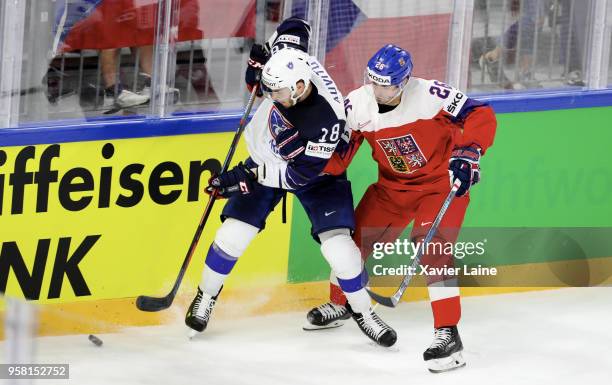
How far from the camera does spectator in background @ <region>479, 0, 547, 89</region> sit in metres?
6.42

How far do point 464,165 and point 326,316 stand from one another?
3.64 ft

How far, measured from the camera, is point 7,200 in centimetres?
522

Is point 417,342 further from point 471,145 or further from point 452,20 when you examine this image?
point 452,20

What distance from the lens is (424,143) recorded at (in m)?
5.27

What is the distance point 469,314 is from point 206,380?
1642 mm

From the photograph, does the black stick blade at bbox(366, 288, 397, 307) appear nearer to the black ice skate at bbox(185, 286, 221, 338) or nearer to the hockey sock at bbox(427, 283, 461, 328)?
the hockey sock at bbox(427, 283, 461, 328)

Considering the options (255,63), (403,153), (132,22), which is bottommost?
(403,153)

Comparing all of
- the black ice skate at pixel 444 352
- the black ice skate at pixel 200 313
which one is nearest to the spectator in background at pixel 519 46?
the black ice skate at pixel 444 352

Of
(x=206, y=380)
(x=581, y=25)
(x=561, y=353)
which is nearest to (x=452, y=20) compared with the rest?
(x=581, y=25)

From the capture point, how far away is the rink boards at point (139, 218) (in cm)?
529

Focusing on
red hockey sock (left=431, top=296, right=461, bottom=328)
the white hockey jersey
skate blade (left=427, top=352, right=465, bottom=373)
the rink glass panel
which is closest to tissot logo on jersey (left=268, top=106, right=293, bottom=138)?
the white hockey jersey

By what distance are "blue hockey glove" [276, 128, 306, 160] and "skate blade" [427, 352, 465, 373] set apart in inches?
39.0

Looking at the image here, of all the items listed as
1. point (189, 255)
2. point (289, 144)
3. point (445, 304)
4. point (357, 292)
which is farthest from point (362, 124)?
point (189, 255)

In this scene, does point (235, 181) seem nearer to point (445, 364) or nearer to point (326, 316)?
point (326, 316)
